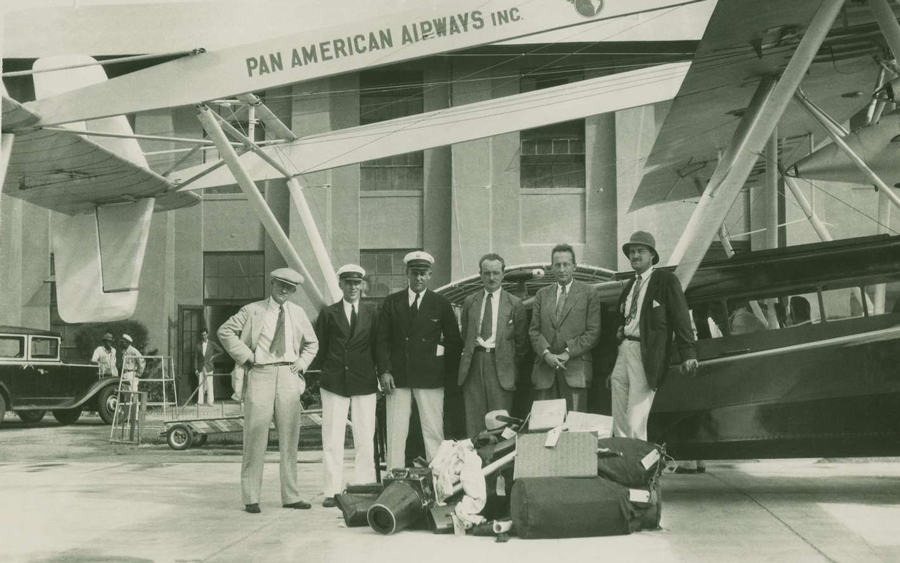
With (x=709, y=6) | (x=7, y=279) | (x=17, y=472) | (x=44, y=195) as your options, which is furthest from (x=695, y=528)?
(x=7, y=279)

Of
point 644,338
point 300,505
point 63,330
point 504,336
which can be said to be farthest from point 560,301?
point 63,330

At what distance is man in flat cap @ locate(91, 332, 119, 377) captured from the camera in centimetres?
2016

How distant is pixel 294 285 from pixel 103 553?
274cm

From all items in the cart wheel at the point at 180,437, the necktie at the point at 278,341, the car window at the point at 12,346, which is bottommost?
the cart wheel at the point at 180,437

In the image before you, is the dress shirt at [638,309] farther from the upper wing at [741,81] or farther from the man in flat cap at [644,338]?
the upper wing at [741,81]

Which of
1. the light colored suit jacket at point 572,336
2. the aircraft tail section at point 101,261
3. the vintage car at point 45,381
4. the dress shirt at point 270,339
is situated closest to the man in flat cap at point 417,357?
the dress shirt at point 270,339

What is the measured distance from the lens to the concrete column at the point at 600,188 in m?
21.7

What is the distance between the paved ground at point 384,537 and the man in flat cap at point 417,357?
0.96 m

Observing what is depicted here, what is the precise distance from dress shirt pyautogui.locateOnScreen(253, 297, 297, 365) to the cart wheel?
6366 millimetres

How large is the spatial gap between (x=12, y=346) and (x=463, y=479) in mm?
13846

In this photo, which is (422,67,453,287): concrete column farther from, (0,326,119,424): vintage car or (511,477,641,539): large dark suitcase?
(511,477,641,539): large dark suitcase

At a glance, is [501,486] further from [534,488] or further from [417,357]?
[417,357]

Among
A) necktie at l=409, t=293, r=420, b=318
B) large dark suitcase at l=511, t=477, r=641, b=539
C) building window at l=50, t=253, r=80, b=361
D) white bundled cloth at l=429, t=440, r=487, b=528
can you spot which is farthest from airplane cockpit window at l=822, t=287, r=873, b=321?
building window at l=50, t=253, r=80, b=361

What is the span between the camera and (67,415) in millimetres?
18688
